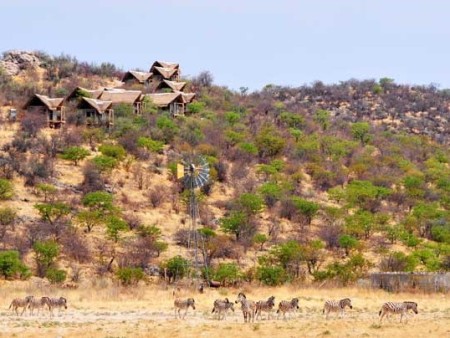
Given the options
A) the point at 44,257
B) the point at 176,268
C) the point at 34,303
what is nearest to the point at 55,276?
the point at 44,257

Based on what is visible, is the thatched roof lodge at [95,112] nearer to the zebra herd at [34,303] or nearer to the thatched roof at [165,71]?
the thatched roof at [165,71]

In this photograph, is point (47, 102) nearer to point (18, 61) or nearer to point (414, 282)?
point (18, 61)

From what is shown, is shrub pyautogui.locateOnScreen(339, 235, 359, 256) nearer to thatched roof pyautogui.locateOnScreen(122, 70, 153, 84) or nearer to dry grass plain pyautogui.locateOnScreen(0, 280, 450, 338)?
dry grass plain pyautogui.locateOnScreen(0, 280, 450, 338)

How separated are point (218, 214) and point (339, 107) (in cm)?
4907

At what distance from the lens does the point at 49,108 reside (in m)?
55.2

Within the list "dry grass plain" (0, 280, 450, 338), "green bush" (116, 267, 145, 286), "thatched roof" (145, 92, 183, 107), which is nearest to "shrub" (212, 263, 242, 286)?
"green bush" (116, 267, 145, 286)

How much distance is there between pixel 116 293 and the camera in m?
28.2

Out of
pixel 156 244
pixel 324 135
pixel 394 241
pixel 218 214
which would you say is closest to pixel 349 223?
pixel 394 241

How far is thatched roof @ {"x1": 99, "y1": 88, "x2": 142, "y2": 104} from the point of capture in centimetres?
6259

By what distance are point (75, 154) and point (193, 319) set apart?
1091 inches

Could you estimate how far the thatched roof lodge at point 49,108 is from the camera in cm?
5541

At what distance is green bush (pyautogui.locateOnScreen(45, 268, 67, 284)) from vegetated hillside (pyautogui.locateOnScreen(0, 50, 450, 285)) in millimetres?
49

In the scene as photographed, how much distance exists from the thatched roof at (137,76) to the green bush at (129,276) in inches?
1612

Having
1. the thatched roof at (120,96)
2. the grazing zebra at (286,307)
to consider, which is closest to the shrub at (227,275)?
the grazing zebra at (286,307)
